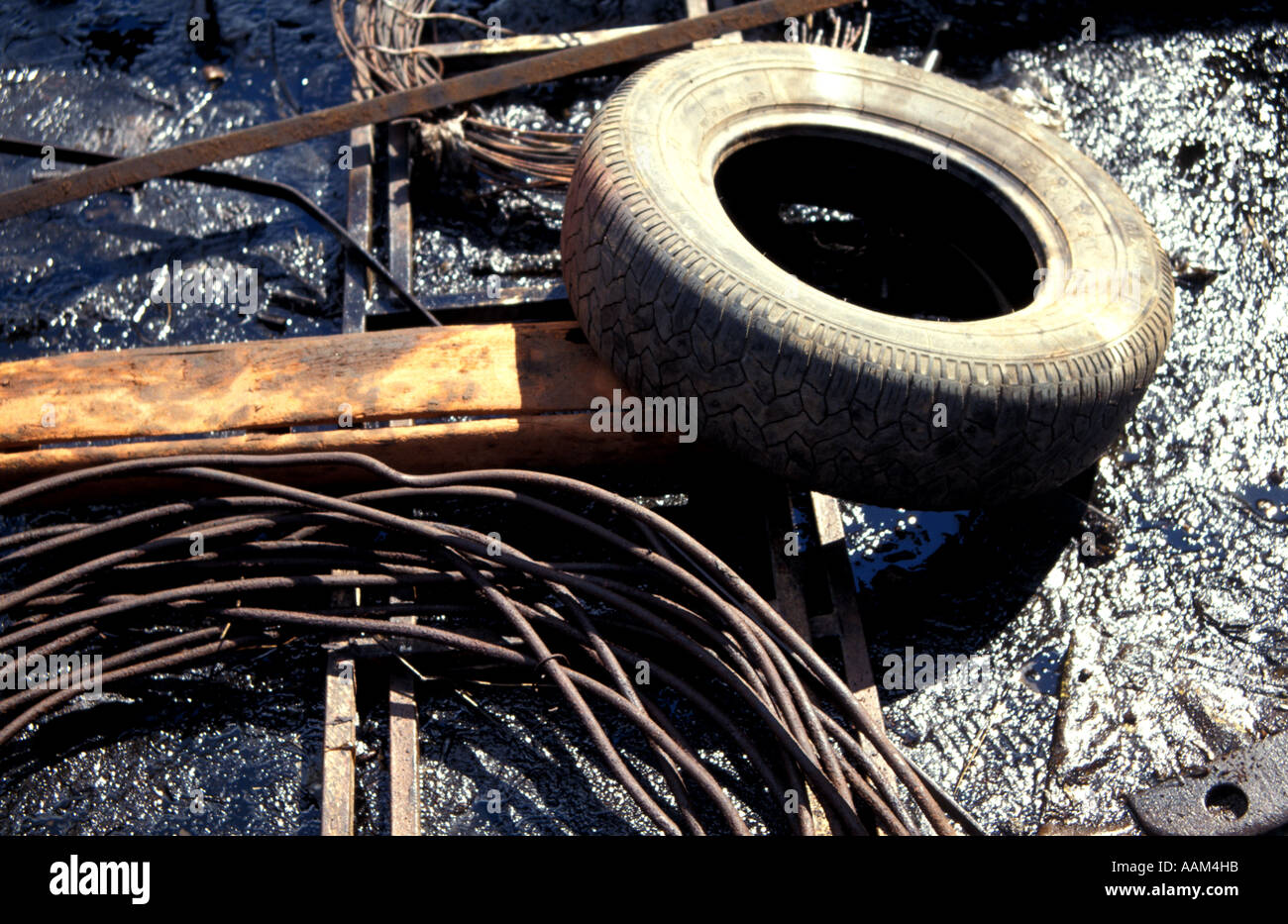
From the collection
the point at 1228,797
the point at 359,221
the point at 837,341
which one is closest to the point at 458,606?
the point at 837,341

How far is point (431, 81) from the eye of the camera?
12.5 feet

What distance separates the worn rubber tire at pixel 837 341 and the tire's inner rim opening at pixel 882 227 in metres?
0.24

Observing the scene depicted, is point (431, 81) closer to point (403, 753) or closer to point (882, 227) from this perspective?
point (882, 227)

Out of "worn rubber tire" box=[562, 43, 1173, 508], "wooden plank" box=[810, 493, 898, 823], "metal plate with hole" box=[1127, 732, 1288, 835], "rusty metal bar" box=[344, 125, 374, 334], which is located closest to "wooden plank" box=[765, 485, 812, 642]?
"wooden plank" box=[810, 493, 898, 823]

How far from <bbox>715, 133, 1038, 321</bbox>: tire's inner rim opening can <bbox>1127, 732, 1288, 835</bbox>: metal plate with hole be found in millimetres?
1424

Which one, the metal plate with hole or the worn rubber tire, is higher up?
the worn rubber tire

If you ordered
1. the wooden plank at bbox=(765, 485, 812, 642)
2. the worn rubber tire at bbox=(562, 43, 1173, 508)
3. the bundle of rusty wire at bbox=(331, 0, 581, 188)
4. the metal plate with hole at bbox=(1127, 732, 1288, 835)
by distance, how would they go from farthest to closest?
1. the bundle of rusty wire at bbox=(331, 0, 581, 188)
2. the wooden plank at bbox=(765, 485, 812, 642)
3. the worn rubber tire at bbox=(562, 43, 1173, 508)
4. the metal plate with hole at bbox=(1127, 732, 1288, 835)

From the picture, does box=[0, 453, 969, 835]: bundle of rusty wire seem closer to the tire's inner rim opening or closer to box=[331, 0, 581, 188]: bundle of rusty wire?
the tire's inner rim opening

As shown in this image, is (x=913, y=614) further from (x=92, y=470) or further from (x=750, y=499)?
(x=92, y=470)

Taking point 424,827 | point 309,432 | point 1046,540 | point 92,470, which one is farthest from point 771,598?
point 92,470

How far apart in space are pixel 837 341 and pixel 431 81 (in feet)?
6.77

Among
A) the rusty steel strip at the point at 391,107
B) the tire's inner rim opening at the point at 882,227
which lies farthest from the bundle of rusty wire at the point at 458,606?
the tire's inner rim opening at the point at 882,227

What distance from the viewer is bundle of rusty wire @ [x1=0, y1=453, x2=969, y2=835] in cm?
246

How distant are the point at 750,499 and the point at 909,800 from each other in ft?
3.01
